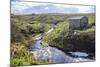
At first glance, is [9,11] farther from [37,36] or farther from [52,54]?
[52,54]

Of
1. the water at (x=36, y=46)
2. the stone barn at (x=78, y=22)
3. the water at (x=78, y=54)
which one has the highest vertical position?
the stone barn at (x=78, y=22)

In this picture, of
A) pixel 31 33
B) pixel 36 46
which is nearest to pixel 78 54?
pixel 36 46

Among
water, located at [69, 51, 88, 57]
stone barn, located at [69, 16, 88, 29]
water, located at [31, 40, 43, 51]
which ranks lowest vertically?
water, located at [69, 51, 88, 57]

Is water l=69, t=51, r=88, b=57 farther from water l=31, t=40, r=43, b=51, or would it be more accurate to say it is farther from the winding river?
→ water l=31, t=40, r=43, b=51

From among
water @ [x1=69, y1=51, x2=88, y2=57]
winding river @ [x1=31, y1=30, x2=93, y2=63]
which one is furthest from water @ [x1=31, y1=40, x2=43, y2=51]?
water @ [x1=69, y1=51, x2=88, y2=57]

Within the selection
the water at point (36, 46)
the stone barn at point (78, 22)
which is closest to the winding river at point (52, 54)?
the water at point (36, 46)

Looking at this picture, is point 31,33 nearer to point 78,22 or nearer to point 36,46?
point 36,46

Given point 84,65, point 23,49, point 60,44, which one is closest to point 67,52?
point 60,44

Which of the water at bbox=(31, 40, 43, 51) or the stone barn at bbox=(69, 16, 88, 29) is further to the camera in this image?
the stone barn at bbox=(69, 16, 88, 29)

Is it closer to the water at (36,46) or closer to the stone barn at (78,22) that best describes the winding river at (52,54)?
the water at (36,46)
